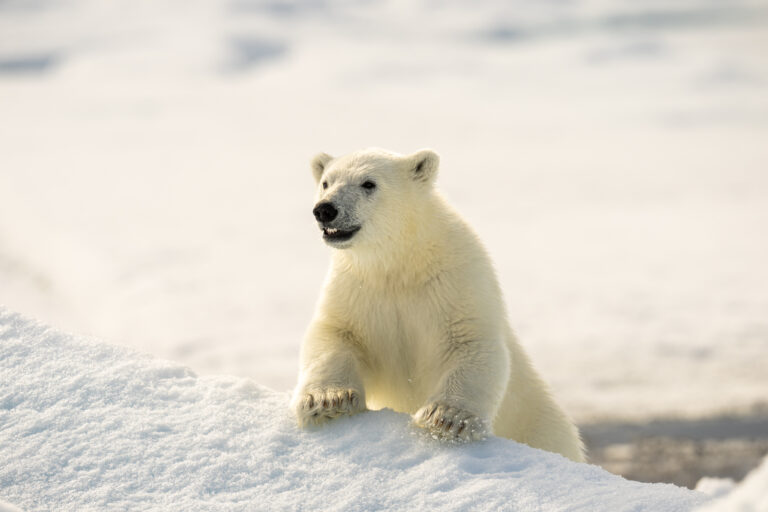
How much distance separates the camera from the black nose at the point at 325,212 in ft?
11.5

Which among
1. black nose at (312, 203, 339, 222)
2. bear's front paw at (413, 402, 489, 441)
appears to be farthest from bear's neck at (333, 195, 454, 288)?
bear's front paw at (413, 402, 489, 441)

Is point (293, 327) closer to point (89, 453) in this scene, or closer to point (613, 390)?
point (613, 390)

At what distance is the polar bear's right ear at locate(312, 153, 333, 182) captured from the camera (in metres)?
4.28

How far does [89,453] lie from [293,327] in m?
11.7

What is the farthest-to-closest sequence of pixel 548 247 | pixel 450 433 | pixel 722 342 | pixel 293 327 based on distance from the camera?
pixel 548 247, pixel 293 327, pixel 722 342, pixel 450 433

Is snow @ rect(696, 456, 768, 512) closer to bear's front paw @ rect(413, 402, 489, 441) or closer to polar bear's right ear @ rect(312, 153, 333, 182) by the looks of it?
bear's front paw @ rect(413, 402, 489, 441)

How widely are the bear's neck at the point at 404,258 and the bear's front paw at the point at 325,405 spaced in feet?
2.16

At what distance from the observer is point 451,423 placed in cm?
284

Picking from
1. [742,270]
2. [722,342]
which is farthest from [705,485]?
[742,270]

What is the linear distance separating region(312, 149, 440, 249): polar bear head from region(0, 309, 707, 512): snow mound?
862 mm

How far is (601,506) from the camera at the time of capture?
2.36 metres

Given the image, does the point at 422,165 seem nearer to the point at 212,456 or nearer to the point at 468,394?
the point at 468,394

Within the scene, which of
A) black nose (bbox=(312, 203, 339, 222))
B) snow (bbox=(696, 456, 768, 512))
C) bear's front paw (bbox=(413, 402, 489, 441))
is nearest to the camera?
snow (bbox=(696, 456, 768, 512))

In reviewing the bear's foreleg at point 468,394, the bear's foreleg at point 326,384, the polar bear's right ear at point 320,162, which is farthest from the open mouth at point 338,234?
the polar bear's right ear at point 320,162
